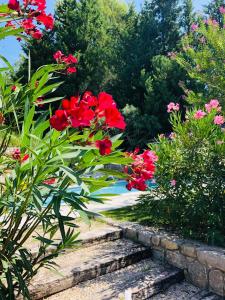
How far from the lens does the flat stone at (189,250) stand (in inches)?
140

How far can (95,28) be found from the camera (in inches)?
671

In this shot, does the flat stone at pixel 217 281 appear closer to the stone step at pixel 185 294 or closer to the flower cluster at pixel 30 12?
the stone step at pixel 185 294

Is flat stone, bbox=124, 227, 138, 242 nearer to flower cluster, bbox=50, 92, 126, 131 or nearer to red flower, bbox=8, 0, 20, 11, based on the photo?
flower cluster, bbox=50, 92, 126, 131

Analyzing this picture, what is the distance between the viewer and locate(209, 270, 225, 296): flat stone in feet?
10.8

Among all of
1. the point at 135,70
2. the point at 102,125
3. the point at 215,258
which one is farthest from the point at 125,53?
the point at 102,125

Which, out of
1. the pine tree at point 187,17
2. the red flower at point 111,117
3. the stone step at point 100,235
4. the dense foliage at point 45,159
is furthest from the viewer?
the pine tree at point 187,17

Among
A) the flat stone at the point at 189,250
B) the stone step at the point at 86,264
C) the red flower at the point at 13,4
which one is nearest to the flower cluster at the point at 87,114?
the red flower at the point at 13,4

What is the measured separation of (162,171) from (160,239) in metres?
0.93

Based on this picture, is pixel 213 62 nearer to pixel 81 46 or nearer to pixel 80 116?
pixel 80 116

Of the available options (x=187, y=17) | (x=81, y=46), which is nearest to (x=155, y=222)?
(x=81, y=46)

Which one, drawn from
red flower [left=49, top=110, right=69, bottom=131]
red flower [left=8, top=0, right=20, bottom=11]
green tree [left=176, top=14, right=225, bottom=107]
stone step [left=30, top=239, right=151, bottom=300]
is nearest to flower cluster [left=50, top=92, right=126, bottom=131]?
red flower [left=49, top=110, right=69, bottom=131]

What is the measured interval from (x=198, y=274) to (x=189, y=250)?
276mm

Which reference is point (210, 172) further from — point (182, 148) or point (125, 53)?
point (125, 53)

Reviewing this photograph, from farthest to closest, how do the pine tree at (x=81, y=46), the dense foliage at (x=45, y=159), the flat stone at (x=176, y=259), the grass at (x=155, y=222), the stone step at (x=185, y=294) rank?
the pine tree at (x=81, y=46) → the grass at (x=155, y=222) → the flat stone at (x=176, y=259) → the stone step at (x=185, y=294) → the dense foliage at (x=45, y=159)
